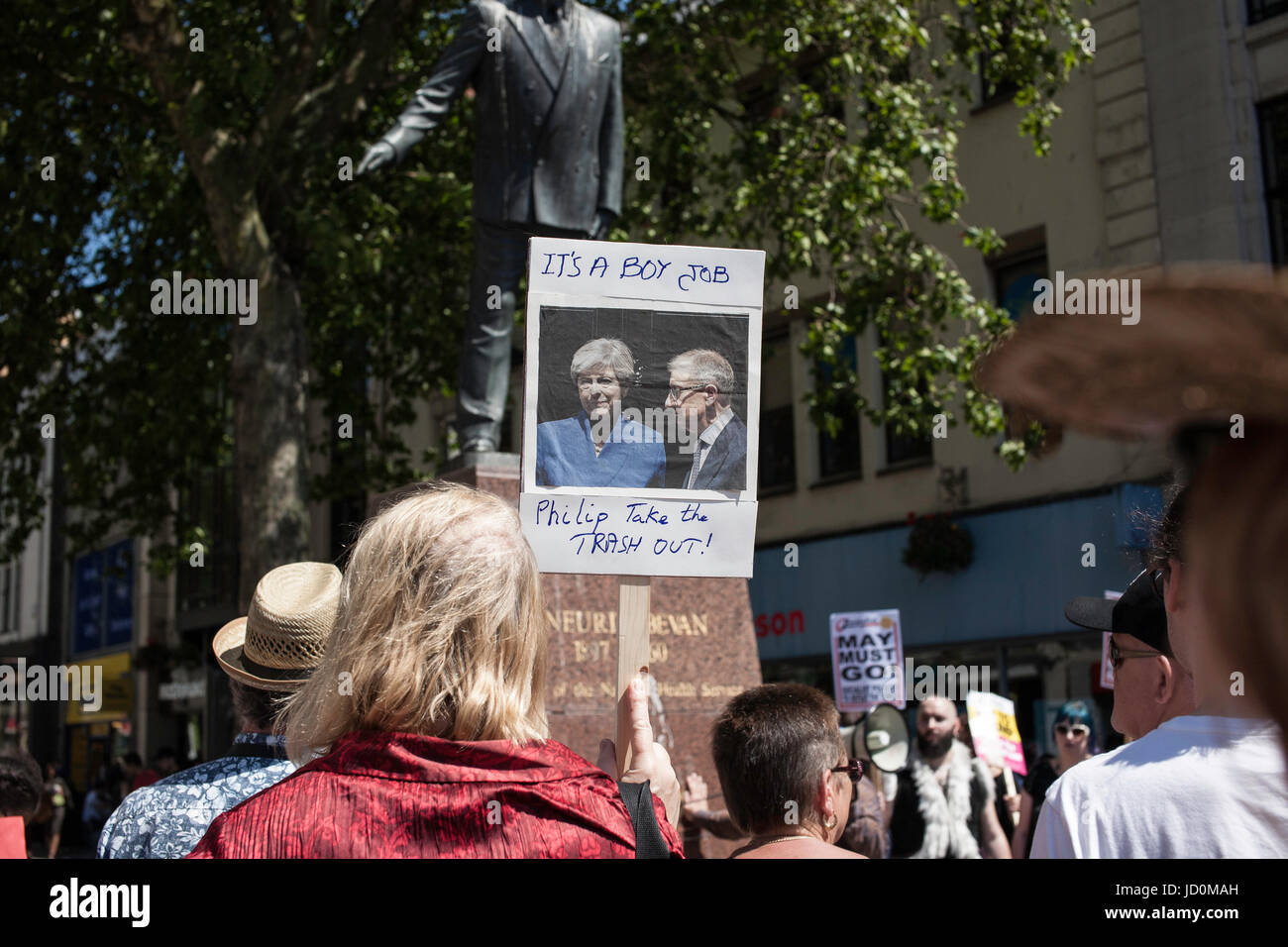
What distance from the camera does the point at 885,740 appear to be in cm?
654

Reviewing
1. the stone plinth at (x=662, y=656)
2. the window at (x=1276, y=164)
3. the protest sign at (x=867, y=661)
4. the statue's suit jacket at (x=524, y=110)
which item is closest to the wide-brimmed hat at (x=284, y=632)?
the stone plinth at (x=662, y=656)

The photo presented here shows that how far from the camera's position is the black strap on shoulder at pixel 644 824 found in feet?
6.49

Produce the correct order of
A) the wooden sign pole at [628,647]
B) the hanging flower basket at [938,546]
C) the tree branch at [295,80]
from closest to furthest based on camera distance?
1. the wooden sign pole at [628,647]
2. the tree branch at [295,80]
3. the hanging flower basket at [938,546]

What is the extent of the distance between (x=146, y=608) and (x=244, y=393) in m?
22.4

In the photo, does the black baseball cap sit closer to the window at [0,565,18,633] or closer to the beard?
the beard

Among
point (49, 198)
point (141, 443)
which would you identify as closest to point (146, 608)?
point (141, 443)

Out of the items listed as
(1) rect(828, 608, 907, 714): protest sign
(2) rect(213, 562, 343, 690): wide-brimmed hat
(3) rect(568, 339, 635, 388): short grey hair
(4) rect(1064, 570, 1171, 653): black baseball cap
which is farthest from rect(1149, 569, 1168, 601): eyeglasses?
(1) rect(828, 608, 907, 714): protest sign

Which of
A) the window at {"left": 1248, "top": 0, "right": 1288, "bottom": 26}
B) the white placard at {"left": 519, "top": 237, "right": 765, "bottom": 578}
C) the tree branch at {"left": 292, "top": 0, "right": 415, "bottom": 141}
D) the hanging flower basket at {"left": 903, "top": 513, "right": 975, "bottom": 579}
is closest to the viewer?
the white placard at {"left": 519, "top": 237, "right": 765, "bottom": 578}

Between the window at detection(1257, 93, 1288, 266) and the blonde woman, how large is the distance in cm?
1273

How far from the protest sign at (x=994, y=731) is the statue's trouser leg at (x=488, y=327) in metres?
2.98

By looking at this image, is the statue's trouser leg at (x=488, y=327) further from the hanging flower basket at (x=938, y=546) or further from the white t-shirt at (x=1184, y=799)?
the hanging flower basket at (x=938, y=546)

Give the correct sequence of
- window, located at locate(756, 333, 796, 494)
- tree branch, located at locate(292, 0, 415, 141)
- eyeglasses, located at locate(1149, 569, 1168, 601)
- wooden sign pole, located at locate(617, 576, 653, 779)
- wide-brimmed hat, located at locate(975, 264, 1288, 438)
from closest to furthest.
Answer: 1. wide-brimmed hat, located at locate(975, 264, 1288, 438)
2. eyeglasses, located at locate(1149, 569, 1168, 601)
3. wooden sign pole, located at locate(617, 576, 653, 779)
4. tree branch, located at locate(292, 0, 415, 141)
5. window, located at locate(756, 333, 796, 494)

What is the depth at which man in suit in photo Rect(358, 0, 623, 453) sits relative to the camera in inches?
252
